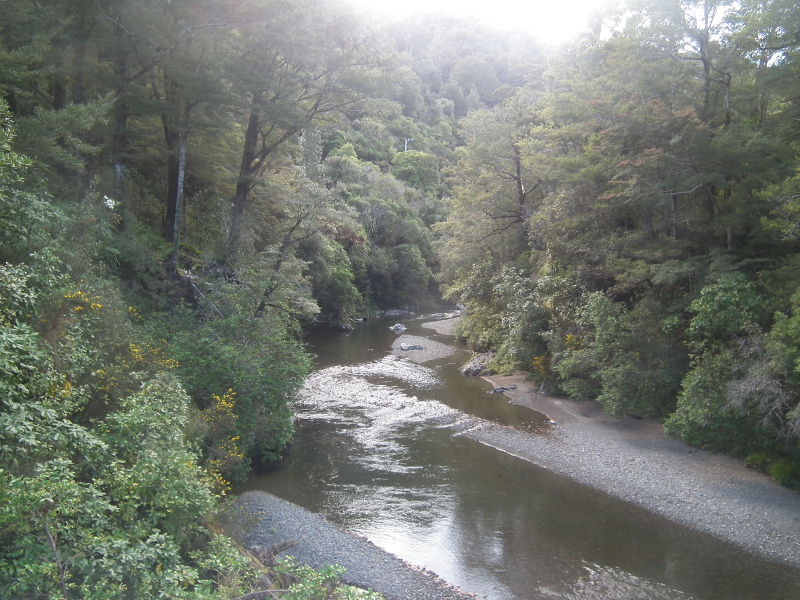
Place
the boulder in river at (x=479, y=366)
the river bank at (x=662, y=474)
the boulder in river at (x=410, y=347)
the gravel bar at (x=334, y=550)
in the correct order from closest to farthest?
the gravel bar at (x=334, y=550) < the river bank at (x=662, y=474) < the boulder in river at (x=479, y=366) < the boulder in river at (x=410, y=347)

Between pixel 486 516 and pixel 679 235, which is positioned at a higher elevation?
pixel 679 235

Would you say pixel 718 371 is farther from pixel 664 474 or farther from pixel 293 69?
pixel 293 69

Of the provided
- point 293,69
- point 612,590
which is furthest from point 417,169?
point 612,590

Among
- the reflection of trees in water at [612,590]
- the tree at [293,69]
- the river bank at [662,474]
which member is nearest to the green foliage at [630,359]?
the river bank at [662,474]

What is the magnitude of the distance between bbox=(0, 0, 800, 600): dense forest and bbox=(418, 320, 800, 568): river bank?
0.71 metres

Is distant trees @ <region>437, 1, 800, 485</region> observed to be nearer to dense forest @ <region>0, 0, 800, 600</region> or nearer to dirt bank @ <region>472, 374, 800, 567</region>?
dense forest @ <region>0, 0, 800, 600</region>

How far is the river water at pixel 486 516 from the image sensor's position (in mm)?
9539

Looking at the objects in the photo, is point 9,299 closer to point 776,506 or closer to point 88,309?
point 88,309

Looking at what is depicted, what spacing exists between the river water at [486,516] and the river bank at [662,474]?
46 centimetres

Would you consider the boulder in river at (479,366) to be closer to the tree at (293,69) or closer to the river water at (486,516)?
the river water at (486,516)

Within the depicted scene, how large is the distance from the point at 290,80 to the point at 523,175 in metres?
13.8

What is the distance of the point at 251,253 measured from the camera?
19.8 m

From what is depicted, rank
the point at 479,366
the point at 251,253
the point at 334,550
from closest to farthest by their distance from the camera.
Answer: the point at 334,550 < the point at 251,253 < the point at 479,366

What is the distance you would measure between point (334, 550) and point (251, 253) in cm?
1222
